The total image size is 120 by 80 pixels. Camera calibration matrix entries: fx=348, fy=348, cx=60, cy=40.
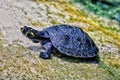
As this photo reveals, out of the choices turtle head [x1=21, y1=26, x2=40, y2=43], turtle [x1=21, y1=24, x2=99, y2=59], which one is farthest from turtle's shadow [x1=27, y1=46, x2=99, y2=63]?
turtle head [x1=21, y1=26, x2=40, y2=43]

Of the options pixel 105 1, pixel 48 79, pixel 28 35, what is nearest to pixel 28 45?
pixel 28 35

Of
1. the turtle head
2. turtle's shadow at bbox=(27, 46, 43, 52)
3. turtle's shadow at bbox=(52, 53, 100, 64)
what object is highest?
the turtle head

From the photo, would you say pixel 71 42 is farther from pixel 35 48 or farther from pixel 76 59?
pixel 35 48

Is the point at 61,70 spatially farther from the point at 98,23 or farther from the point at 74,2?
the point at 74,2

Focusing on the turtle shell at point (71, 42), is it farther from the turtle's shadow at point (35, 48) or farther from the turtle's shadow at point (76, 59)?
the turtle's shadow at point (35, 48)

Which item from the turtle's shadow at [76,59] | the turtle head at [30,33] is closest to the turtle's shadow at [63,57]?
Answer: the turtle's shadow at [76,59]

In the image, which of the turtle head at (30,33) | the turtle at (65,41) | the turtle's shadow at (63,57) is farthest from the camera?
the turtle head at (30,33)

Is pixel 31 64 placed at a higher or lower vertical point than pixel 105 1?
higher

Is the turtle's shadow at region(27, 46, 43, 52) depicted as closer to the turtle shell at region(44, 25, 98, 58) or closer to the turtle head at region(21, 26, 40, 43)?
the turtle head at region(21, 26, 40, 43)

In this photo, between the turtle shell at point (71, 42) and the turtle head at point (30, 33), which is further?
the turtle head at point (30, 33)
